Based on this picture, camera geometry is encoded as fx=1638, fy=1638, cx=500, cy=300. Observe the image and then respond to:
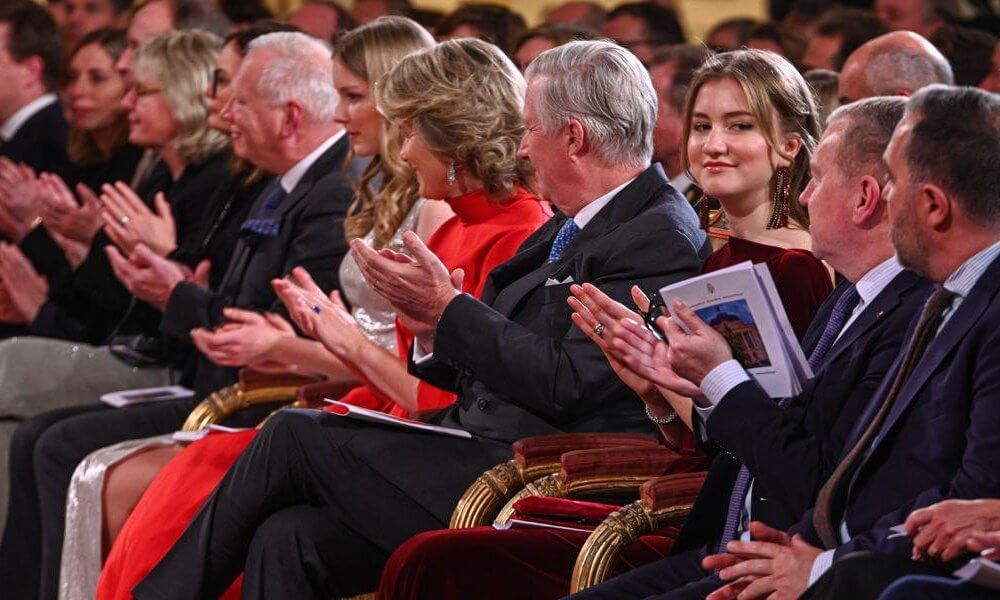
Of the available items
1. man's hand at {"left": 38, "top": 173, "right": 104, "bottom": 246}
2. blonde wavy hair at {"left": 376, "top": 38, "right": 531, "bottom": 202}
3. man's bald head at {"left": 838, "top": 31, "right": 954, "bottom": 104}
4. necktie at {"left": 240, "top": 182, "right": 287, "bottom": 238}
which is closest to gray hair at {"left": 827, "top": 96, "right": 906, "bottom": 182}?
blonde wavy hair at {"left": 376, "top": 38, "right": 531, "bottom": 202}

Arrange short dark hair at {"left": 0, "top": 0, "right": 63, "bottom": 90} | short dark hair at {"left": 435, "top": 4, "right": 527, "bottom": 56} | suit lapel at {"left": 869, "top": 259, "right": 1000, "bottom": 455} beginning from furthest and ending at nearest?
short dark hair at {"left": 0, "top": 0, "right": 63, "bottom": 90}
short dark hair at {"left": 435, "top": 4, "right": 527, "bottom": 56}
suit lapel at {"left": 869, "top": 259, "right": 1000, "bottom": 455}

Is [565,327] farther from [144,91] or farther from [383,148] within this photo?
[144,91]

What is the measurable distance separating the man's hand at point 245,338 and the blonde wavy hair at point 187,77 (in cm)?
130

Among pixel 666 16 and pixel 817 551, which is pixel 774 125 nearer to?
pixel 817 551

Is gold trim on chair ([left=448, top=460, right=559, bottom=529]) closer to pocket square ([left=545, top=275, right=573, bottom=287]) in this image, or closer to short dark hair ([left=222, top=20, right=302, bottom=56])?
pocket square ([left=545, top=275, right=573, bottom=287])

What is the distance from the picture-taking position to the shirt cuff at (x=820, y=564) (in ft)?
7.95

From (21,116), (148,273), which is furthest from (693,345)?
(21,116)

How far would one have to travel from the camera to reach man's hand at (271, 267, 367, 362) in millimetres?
3844

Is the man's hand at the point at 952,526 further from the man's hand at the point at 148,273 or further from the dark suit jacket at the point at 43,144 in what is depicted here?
the dark suit jacket at the point at 43,144

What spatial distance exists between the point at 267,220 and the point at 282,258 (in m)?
0.12

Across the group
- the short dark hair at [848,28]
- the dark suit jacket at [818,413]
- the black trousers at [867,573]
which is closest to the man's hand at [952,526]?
the black trousers at [867,573]

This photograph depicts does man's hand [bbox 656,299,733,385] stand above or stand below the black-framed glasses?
above

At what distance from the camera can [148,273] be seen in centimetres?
487

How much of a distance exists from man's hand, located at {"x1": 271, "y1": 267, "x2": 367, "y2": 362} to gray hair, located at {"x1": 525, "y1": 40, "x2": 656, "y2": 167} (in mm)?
731
